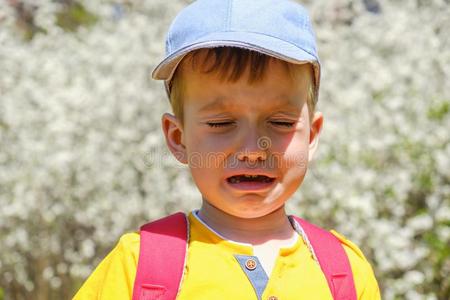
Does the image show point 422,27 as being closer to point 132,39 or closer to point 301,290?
point 132,39

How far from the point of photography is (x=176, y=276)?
1.79m

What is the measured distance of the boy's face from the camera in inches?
72.2

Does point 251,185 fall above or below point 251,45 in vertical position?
below

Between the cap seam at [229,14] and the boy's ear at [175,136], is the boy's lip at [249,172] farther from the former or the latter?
the cap seam at [229,14]

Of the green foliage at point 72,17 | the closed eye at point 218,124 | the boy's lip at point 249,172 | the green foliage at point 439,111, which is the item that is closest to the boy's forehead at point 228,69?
the closed eye at point 218,124

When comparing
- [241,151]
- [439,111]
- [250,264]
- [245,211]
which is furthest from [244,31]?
[439,111]

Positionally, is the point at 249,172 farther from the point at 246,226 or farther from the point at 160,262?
the point at 160,262

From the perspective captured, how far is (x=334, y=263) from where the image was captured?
76.7 inches

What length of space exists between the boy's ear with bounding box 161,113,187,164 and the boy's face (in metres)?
0.06

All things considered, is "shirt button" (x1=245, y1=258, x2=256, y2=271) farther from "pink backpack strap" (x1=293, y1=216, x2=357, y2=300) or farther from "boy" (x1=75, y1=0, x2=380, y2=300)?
"pink backpack strap" (x1=293, y1=216, x2=357, y2=300)

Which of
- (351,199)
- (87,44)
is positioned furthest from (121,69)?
(351,199)

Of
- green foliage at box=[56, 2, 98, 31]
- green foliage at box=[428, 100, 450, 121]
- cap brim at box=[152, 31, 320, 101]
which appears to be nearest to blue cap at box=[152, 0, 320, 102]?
cap brim at box=[152, 31, 320, 101]

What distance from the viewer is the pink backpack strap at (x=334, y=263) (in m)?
1.91

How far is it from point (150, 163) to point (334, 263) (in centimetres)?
Answer: 343
